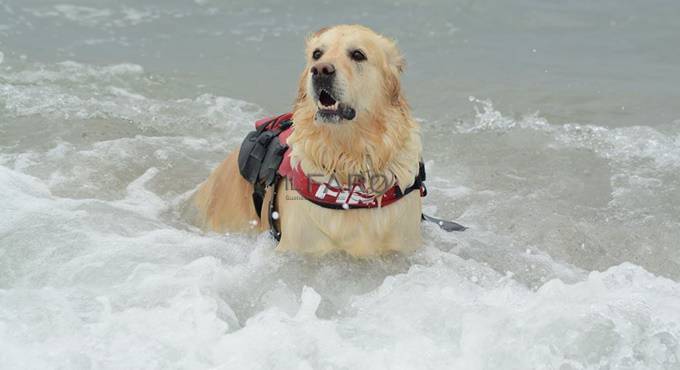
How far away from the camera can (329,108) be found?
14.9 ft

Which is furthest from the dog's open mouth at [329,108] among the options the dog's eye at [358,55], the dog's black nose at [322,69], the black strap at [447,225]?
the black strap at [447,225]

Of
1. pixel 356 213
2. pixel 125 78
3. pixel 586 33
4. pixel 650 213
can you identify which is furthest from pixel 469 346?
pixel 586 33

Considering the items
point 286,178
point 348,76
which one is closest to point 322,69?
point 348,76

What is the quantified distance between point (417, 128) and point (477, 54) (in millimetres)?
5319

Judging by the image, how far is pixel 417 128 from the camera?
4891 millimetres

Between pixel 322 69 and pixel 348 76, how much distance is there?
17 cm

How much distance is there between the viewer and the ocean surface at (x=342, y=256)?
397 centimetres

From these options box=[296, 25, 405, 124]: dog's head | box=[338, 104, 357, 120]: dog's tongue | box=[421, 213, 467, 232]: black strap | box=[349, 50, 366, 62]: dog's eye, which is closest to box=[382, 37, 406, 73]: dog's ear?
box=[296, 25, 405, 124]: dog's head

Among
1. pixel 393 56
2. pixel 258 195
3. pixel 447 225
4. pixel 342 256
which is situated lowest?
pixel 447 225

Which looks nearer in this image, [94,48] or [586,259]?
[586,259]

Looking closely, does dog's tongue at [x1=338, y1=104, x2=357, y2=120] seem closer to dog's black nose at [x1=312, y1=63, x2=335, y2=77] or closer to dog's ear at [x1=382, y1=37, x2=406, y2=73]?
dog's black nose at [x1=312, y1=63, x2=335, y2=77]

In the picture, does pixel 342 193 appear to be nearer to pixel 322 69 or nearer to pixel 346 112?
pixel 346 112

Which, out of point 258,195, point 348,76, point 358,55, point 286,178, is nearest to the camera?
point 348,76

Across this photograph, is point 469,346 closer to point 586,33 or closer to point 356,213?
point 356,213
